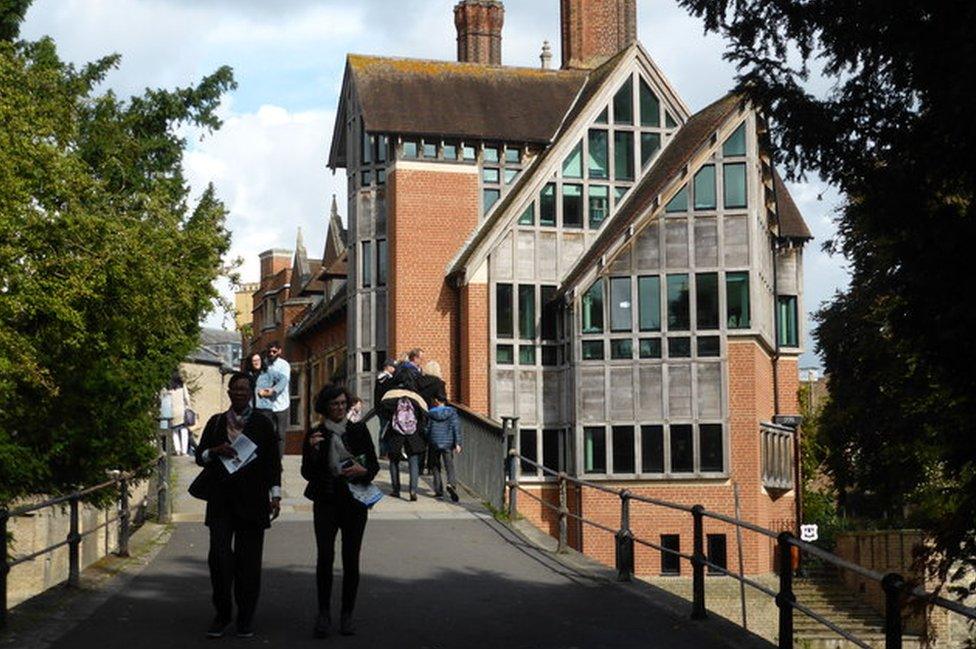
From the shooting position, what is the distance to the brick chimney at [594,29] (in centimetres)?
5316

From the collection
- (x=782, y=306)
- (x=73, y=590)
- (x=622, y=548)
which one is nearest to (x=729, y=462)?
(x=782, y=306)

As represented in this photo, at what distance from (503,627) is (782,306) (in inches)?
1475

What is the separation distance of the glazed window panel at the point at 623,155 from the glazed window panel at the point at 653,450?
7.69 meters

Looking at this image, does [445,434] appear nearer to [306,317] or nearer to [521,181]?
[521,181]

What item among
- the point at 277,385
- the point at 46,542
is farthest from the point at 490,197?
the point at 277,385

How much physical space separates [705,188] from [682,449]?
6.78m

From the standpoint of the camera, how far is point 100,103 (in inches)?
1190

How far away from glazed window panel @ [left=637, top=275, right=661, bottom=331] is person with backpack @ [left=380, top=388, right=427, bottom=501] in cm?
1902

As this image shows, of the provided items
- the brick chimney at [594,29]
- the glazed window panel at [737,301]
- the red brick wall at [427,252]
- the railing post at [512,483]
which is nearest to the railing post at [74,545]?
the railing post at [512,483]

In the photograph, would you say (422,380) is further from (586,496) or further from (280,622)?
(586,496)

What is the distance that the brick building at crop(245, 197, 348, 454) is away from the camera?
6131 centimetres

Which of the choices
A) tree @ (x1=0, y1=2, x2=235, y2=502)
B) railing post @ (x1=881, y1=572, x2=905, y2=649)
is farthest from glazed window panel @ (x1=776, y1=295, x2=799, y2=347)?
railing post @ (x1=881, y1=572, x2=905, y2=649)

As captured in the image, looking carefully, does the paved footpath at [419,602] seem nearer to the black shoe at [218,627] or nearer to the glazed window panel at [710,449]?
the black shoe at [218,627]

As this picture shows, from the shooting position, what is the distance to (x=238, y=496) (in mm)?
11953
